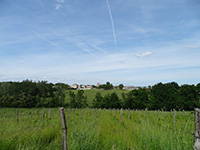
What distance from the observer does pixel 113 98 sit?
60.8 metres

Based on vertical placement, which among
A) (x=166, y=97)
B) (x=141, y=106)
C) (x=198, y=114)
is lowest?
(x=141, y=106)

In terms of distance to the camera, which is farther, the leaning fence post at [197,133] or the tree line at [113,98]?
the tree line at [113,98]

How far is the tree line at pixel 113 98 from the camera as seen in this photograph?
46.8 meters

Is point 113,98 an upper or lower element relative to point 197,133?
lower

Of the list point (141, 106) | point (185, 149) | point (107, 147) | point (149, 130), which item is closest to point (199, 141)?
point (185, 149)

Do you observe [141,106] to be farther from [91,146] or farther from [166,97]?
[91,146]

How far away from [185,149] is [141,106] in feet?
182

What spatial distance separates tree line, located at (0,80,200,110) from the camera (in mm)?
46812

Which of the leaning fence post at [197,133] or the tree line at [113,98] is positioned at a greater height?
the leaning fence post at [197,133]

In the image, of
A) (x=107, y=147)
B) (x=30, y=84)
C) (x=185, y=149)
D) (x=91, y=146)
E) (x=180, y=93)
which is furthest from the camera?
(x=30, y=84)

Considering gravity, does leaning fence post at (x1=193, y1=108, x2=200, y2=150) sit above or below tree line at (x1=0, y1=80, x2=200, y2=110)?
above

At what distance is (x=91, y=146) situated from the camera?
455 centimetres

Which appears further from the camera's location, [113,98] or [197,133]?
[113,98]

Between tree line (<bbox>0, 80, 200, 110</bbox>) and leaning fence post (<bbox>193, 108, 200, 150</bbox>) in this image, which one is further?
tree line (<bbox>0, 80, 200, 110</bbox>)
